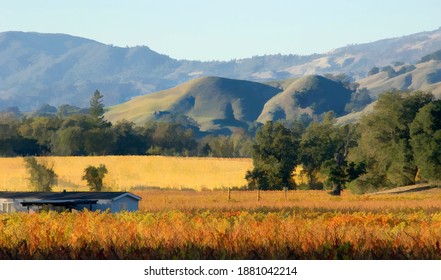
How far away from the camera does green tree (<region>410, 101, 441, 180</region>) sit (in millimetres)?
111688

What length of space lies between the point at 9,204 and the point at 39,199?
136 inches

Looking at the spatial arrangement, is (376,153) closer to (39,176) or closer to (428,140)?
(428,140)

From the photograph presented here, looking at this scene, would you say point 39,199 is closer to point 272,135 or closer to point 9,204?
point 9,204

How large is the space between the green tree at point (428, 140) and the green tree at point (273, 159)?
25.3m

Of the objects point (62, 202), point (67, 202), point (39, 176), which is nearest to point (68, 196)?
point (62, 202)

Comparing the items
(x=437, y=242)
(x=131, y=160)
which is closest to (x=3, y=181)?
(x=131, y=160)

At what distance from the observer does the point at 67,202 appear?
72875 millimetres

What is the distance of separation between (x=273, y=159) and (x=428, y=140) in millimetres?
30892

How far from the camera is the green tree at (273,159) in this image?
13712cm

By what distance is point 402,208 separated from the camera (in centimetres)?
8344

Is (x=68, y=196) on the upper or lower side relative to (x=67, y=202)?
lower

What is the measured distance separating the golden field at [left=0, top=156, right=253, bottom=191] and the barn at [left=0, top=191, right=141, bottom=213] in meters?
67.5

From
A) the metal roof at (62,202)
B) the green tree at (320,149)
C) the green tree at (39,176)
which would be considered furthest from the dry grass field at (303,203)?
the green tree at (320,149)
